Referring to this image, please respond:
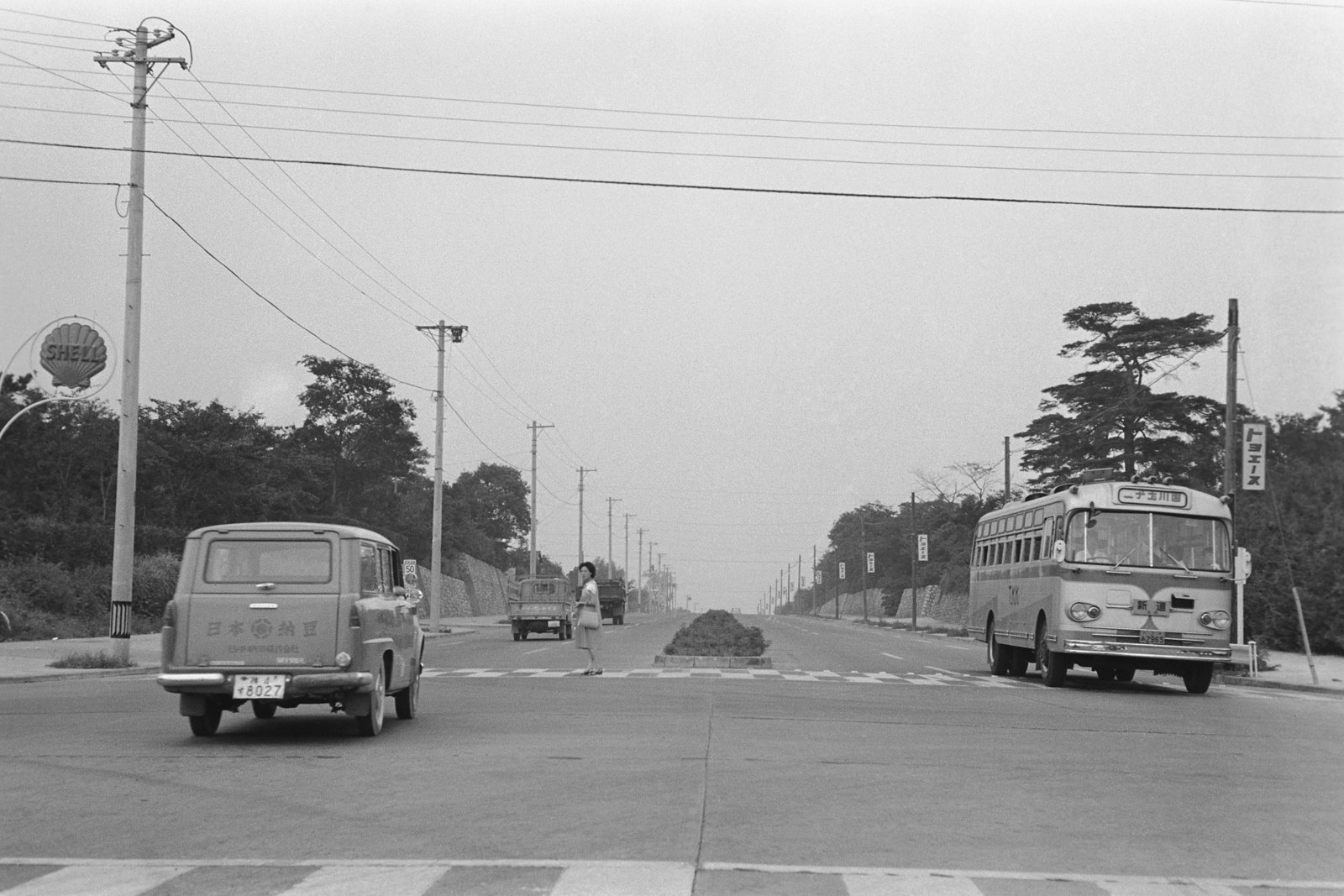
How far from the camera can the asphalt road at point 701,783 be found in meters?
8.47

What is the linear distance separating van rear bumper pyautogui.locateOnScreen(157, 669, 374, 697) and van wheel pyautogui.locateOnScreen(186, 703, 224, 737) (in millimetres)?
635

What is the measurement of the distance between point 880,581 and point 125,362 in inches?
4392

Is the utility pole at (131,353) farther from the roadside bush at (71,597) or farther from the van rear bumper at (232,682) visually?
the van rear bumper at (232,682)

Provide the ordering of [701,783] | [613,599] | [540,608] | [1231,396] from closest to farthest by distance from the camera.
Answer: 1. [701,783]
2. [1231,396]
3. [540,608]
4. [613,599]

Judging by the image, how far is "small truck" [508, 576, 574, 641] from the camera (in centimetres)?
4753

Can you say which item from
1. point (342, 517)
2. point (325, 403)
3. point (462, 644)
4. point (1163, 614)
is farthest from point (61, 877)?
point (325, 403)

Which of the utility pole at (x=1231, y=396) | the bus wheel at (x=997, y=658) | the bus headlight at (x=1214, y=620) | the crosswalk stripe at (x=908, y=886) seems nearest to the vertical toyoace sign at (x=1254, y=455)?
the utility pole at (x=1231, y=396)

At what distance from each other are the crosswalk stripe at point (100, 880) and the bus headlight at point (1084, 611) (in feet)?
58.3

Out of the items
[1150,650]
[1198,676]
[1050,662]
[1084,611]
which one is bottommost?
[1198,676]

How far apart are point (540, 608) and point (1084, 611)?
26825mm

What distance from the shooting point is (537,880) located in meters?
7.45

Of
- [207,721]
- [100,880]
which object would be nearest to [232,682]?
[207,721]

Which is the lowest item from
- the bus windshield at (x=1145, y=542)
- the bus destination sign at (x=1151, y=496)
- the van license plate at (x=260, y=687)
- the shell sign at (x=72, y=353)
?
the van license plate at (x=260, y=687)

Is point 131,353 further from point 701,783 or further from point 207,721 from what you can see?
point 701,783
